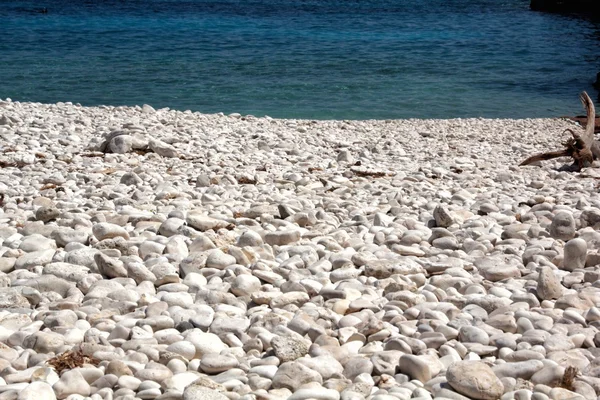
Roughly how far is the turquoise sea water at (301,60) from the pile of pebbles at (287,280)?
33.9 feet

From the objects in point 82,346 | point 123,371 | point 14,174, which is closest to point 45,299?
point 82,346

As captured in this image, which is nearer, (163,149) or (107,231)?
(107,231)

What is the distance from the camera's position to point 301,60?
24.6 metres

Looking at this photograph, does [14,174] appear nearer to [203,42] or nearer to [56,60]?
[56,60]

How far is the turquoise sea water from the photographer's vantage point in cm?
1856

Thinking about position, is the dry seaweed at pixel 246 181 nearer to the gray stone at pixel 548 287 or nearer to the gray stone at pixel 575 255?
the gray stone at pixel 575 255

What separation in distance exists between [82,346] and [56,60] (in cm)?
2195

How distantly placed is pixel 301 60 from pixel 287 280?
21.0m

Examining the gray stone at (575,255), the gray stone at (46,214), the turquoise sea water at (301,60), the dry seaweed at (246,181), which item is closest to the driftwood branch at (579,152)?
the dry seaweed at (246,181)

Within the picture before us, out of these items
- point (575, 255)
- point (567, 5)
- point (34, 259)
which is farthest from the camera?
point (567, 5)

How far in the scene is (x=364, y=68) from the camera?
23438 millimetres

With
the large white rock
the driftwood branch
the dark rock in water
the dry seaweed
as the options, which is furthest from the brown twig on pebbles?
the dark rock in water

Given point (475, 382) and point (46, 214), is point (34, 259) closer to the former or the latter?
point (46, 214)

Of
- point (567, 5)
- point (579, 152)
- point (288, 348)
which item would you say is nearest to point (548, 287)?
point (288, 348)
